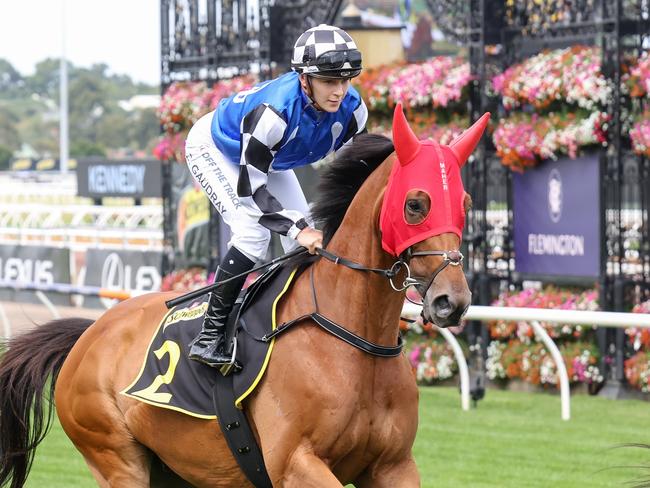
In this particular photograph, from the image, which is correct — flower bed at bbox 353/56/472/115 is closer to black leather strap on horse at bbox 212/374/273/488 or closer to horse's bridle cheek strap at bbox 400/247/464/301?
black leather strap on horse at bbox 212/374/273/488

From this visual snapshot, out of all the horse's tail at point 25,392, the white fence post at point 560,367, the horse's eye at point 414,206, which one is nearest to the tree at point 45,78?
the white fence post at point 560,367

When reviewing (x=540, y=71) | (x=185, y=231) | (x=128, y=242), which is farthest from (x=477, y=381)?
(x=128, y=242)

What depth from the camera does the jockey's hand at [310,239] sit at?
4.03 m

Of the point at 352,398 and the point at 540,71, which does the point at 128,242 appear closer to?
the point at 540,71

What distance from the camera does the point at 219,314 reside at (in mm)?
4195

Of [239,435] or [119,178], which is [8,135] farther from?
[239,435]

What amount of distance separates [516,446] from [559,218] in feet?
7.83

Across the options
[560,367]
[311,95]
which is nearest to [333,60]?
[311,95]

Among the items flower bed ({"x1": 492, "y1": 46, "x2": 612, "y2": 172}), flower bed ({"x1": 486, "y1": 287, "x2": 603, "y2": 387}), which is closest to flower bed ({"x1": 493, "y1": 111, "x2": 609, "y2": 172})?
flower bed ({"x1": 492, "y1": 46, "x2": 612, "y2": 172})

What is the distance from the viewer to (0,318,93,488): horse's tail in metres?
5.11

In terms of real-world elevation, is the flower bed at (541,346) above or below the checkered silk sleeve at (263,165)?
below

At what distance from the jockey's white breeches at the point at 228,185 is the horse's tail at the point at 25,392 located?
41.8 inches

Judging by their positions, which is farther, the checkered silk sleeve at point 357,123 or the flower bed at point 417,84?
the flower bed at point 417,84

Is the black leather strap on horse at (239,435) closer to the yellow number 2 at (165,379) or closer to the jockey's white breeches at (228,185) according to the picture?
the yellow number 2 at (165,379)
